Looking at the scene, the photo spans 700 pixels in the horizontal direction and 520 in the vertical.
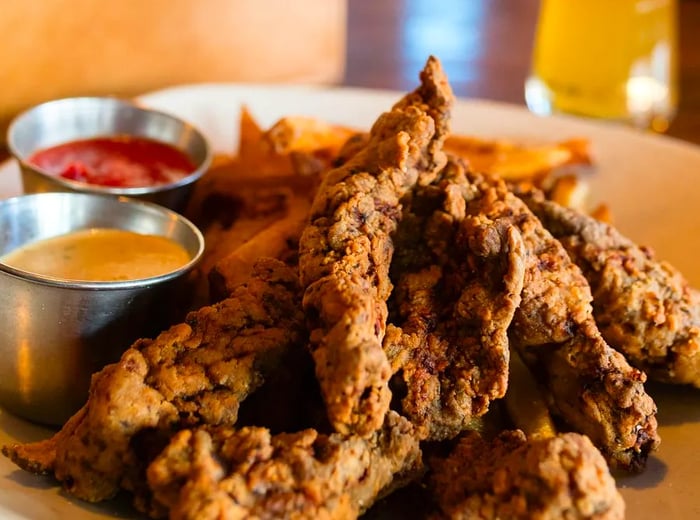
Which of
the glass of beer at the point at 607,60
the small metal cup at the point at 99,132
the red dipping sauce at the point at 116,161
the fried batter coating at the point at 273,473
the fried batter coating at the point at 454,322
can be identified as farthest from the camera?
the glass of beer at the point at 607,60

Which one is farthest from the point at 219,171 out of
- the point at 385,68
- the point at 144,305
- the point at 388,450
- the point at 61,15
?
the point at 385,68

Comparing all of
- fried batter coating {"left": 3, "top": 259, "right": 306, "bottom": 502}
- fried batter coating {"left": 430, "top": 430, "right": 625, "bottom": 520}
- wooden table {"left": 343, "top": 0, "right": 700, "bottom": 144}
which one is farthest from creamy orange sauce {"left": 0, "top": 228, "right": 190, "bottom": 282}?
wooden table {"left": 343, "top": 0, "right": 700, "bottom": 144}

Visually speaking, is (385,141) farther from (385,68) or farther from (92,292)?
(385,68)

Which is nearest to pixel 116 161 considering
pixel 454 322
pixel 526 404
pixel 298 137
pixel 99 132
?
pixel 99 132

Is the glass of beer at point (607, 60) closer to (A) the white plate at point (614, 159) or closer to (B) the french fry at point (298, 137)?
(A) the white plate at point (614, 159)

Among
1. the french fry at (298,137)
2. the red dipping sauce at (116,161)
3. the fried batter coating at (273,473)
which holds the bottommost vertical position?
the fried batter coating at (273,473)

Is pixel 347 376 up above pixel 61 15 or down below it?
below

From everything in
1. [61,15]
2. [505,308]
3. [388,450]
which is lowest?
[388,450]

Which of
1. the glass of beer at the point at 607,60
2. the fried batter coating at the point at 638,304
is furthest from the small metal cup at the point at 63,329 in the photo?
the glass of beer at the point at 607,60
